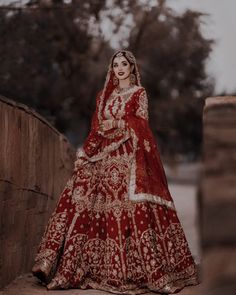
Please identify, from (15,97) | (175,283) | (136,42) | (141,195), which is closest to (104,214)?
(141,195)

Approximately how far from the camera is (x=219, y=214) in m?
1.99

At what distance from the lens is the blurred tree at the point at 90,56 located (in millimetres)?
10570

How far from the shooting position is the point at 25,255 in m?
5.91

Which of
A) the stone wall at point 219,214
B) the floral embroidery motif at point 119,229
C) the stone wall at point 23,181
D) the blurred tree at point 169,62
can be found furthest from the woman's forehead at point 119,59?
the blurred tree at point 169,62

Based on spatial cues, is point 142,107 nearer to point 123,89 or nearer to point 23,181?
point 123,89

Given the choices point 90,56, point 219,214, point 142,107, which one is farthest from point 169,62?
point 219,214

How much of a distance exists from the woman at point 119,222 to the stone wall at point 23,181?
349 mm

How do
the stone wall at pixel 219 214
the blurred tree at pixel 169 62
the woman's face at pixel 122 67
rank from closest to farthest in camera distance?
the stone wall at pixel 219 214, the woman's face at pixel 122 67, the blurred tree at pixel 169 62

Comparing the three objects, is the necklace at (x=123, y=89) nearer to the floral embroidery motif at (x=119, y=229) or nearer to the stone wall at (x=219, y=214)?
the floral embroidery motif at (x=119, y=229)

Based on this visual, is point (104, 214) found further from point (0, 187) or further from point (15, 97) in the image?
point (15, 97)

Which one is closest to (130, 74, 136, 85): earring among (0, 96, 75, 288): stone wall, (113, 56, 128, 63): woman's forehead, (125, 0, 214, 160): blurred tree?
(113, 56, 128, 63): woman's forehead

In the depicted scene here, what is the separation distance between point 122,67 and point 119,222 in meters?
1.28

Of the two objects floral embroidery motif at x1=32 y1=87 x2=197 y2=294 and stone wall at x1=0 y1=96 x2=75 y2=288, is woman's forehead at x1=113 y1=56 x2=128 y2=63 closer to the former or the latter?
floral embroidery motif at x1=32 y1=87 x2=197 y2=294

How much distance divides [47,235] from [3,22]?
5.35 m
